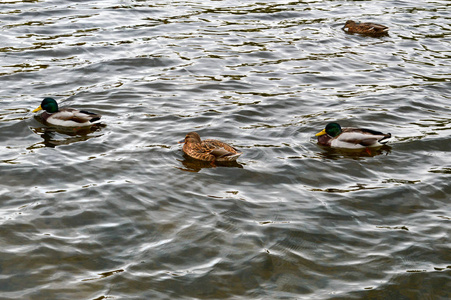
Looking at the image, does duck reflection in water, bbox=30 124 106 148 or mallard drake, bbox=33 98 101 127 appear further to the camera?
mallard drake, bbox=33 98 101 127

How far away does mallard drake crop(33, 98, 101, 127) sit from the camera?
12.4 m

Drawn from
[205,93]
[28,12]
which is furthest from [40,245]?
[28,12]

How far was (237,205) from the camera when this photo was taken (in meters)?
9.68

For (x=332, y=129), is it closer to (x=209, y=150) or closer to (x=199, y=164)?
(x=209, y=150)

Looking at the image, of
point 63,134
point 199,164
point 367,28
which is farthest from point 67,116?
point 367,28

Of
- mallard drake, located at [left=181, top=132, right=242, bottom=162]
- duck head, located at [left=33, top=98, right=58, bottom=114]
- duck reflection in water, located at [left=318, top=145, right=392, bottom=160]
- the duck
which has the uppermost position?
duck head, located at [left=33, top=98, right=58, bottom=114]

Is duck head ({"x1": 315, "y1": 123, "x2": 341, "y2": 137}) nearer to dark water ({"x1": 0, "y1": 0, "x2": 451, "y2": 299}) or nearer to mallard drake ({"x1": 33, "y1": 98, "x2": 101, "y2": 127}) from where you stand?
dark water ({"x1": 0, "y1": 0, "x2": 451, "y2": 299})

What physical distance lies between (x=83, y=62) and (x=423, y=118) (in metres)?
8.45

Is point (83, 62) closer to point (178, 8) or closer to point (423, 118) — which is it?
point (178, 8)

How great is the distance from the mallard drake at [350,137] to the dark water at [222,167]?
8.1 inches

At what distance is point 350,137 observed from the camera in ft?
39.3

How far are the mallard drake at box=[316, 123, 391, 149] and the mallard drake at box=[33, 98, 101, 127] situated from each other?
14.6ft

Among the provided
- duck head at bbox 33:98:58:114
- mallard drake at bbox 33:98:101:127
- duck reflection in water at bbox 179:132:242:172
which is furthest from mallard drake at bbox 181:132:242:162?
duck head at bbox 33:98:58:114

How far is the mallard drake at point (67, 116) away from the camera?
12445 mm
